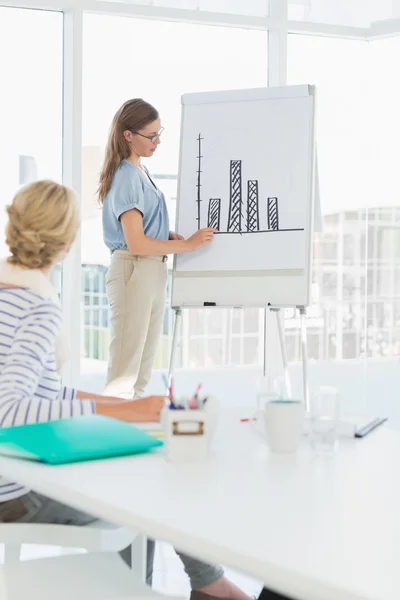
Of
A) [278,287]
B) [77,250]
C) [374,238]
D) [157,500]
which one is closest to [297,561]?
[157,500]

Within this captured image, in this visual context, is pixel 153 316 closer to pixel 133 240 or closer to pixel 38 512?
pixel 133 240

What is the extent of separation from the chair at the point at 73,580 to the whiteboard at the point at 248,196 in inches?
89.6

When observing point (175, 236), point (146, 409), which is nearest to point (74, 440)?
point (146, 409)

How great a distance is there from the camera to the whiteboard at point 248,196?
3.71 metres

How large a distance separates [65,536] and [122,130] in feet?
8.08

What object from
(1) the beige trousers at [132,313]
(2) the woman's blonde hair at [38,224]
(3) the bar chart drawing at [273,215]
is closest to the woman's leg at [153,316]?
(1) the beige trousers at [132,313]

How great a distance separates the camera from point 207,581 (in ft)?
6.96

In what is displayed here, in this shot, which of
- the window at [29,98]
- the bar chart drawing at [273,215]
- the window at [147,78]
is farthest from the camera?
the window at [147,78]

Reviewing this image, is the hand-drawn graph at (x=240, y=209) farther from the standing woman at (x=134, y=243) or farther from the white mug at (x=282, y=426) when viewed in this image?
the white mug at (x=282, y=426)

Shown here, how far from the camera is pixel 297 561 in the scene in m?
1.02

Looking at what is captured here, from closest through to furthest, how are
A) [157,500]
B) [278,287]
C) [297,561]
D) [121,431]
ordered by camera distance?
[297,561], [157,500], [121,431], [278,287]

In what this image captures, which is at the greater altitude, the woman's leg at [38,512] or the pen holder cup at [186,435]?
the pen holder cup at [186,435]

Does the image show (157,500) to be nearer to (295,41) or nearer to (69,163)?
(69,163)

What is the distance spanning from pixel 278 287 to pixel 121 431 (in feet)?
7.05
